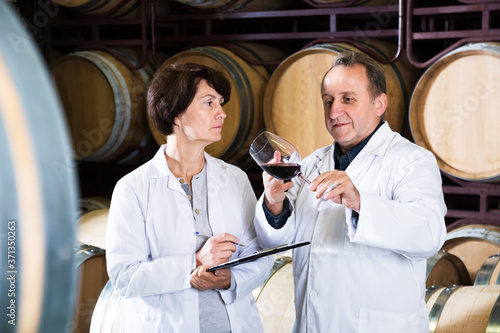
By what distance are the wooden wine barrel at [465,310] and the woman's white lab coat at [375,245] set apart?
45 cm

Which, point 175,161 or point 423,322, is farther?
point 175,161

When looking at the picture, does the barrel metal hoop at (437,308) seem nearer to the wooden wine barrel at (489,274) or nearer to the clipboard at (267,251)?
the wooden wine barrel at (489,274)

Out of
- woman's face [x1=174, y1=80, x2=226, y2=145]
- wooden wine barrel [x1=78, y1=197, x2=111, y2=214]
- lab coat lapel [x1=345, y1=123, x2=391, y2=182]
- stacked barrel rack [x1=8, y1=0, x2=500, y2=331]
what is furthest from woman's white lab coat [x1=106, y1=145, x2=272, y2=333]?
wooden wine barrel [x1=78, y1=197, x2=111, y2=214]

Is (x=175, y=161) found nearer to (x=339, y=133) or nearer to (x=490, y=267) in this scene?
(x=339, y=133)

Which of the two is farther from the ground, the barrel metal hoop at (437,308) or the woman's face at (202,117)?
the woman's face at (202,117)

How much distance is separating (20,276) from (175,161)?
1414 mm

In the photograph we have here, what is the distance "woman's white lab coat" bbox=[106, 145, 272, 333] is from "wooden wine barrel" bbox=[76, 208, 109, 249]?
6.03ft

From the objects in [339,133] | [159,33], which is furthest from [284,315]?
[159,33]

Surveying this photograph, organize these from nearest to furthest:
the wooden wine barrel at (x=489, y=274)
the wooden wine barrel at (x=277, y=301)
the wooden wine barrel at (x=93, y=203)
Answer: the wooden wine barrel at (x=277, y=301)
the wooden wine barrel at (x=489, y=274)
the wooden wine barrel at (x=93, y=203)

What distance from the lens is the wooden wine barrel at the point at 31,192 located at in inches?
9.2

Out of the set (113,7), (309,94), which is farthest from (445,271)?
(113,7)

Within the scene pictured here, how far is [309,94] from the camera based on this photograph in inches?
135

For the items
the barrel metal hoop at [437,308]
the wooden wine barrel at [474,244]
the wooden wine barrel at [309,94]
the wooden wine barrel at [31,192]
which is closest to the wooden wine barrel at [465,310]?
the barrel metal hoop at [437,308]

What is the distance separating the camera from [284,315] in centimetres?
212
